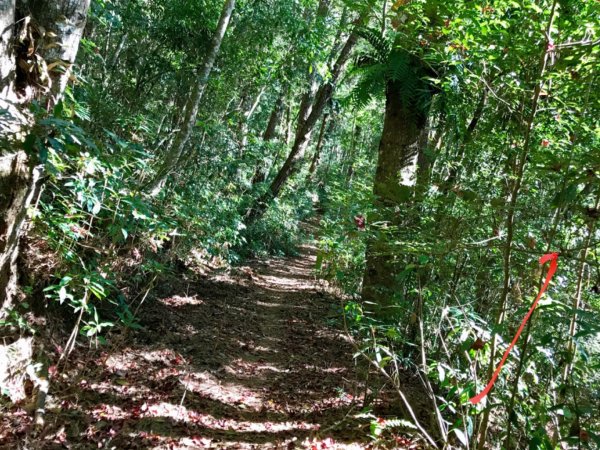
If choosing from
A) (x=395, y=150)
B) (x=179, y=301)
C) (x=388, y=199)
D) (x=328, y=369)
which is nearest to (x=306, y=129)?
(x=179, y=301)

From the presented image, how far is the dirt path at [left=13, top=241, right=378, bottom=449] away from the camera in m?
3.70

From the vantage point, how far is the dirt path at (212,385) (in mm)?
3703

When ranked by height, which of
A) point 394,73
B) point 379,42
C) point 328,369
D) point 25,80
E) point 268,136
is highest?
point 268,136

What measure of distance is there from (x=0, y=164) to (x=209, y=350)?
3814 mm

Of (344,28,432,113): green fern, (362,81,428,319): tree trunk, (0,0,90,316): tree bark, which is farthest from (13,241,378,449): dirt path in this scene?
(344,28,432,113): green fern

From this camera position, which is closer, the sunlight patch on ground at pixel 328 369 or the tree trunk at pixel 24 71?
the tree trunk at pixel 24 71

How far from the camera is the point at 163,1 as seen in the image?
24.6 feet

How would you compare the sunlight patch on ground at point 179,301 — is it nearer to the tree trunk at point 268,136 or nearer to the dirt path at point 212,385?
the dirt path at point 212,385

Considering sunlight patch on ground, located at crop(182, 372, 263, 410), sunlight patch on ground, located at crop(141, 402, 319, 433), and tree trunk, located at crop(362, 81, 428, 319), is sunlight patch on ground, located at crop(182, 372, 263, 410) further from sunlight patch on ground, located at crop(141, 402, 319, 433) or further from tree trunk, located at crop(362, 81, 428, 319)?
tree trunk, located at crop(362, 81, 428, 319)

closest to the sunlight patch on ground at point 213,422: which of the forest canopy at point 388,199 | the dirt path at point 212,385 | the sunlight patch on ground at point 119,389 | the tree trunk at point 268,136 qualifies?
the dirt path at point 212,385

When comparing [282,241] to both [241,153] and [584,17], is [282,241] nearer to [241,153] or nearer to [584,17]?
[241,153]

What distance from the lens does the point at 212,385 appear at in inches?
191

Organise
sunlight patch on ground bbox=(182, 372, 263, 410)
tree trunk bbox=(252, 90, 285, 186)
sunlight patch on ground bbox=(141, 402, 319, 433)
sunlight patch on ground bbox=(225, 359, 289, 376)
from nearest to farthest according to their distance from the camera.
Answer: sunlight patch on ground bbox=(141, 402, 319, 433)
sunlight patch on ground bbox=(182, 372, 263, 410)
sunlight patch on ground bbox=(225, 359, 289, 376)
tree trunk bbox=(252, 90, 285, 186)

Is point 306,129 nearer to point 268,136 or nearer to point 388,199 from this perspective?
point 268,136
